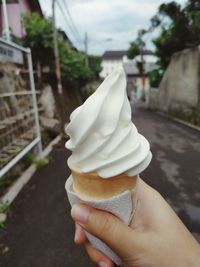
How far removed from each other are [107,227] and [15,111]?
5.69 m

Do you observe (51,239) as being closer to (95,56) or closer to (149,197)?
(149,197)

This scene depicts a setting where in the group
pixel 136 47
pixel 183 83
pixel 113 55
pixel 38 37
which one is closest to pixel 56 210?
pixel 38 37

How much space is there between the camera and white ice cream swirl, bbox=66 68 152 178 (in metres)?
1.59

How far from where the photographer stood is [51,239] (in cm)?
382

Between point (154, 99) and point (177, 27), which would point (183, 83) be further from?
point (154, 99)

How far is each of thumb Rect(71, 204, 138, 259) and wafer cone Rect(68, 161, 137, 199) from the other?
0.29 ft

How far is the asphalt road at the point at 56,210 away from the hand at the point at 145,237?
1.86 m

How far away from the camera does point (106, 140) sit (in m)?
1.62

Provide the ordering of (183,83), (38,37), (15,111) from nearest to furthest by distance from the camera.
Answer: (15,111) < (38,37) < (183,83)

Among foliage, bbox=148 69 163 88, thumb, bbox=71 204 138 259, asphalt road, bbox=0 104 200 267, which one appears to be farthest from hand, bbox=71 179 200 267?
foliage, bbox=148 69 163 88

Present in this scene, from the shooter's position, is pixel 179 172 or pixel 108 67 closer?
pixel 179 172

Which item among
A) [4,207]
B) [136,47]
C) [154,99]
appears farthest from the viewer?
[136,47]

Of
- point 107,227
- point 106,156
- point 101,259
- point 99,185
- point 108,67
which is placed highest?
point 108,67

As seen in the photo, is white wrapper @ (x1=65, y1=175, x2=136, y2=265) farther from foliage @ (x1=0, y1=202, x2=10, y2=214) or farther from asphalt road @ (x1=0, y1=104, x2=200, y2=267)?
foliage @ (x1=0, y1=202, x2=10, y2=214)
